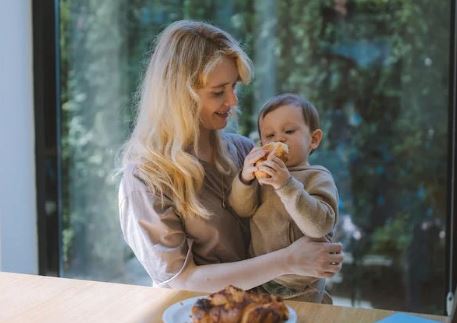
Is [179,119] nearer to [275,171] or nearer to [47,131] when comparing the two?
[275,171]

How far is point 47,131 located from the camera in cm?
282

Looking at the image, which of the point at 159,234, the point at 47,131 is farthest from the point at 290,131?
the point at 47,131

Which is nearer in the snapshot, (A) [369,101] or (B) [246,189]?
(B) [246,189]

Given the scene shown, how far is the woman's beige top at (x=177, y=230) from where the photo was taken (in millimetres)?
1801

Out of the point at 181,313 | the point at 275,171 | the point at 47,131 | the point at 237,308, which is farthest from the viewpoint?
the point at 47,131

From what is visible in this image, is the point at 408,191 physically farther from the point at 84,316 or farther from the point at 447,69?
the point at 84,316

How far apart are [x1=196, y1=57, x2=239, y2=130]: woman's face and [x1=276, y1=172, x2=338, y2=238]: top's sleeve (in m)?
0.27

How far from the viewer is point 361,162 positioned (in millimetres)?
2428

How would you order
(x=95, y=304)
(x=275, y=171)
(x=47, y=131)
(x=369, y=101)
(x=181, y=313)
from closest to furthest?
(x=181, y=313)
(x=95, y=304)
(x=275, y=171)
(x=369, y=101)
(x=47, y=131)

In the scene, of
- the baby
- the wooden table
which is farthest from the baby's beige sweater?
the wooden table

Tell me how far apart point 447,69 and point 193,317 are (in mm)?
1515

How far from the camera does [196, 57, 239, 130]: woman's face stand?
6.06ft

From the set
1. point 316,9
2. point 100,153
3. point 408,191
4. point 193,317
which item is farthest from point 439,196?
point 193,317

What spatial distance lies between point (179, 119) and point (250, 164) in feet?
0.75
